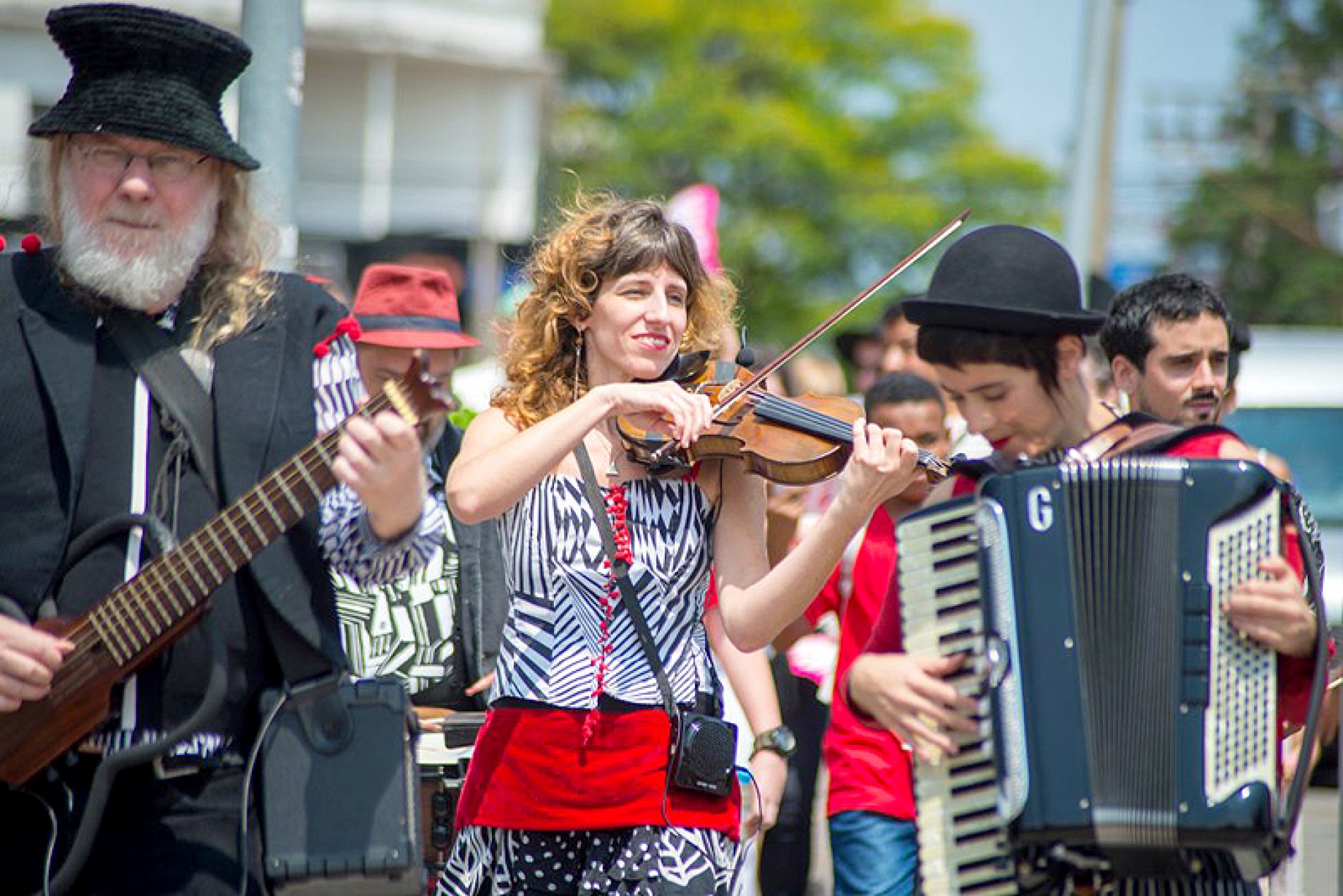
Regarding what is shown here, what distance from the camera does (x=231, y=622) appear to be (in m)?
3.09

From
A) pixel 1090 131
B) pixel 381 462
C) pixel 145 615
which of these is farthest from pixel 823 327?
pixel 1090 131

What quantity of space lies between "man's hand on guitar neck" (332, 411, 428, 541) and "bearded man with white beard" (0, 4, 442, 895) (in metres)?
0.02

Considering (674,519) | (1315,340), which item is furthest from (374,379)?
(1315,340)

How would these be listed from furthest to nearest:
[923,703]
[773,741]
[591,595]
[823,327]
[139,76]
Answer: [773,741]
[823,327]
[591,595]
[139,76]
[923,703]

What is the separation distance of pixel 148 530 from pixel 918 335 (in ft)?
5.11

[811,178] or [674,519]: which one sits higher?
[811,178]

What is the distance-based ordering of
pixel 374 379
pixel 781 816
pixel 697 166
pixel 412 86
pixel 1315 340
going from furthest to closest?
pixel 697 166 → pixel 412 86 → pixel 1315 340 → pixel 781 816 → pixel 374 379

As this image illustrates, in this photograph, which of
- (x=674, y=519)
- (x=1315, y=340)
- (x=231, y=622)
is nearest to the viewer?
(x=231, y=622)

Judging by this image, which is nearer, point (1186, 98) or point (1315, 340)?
point (1315, 340)

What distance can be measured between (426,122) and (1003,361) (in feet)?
98.5

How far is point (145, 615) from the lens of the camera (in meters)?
2.99

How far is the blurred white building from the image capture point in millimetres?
30625

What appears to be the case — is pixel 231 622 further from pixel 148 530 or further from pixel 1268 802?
pixel 1268 802

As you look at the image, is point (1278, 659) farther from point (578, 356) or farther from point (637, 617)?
point (578, 356)
